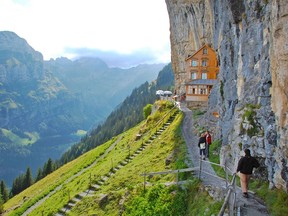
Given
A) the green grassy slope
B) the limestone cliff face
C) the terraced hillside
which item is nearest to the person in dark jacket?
the limestone cliff face

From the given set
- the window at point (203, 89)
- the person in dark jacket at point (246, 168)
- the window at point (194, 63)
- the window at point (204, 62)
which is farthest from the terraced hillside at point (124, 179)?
the window at point (194, 63)

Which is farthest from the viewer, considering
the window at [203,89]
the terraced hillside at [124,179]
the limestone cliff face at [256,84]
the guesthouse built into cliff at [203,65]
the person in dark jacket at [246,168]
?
the guesthouse built into cliff at [203,65]

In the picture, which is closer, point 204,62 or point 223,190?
point 223,190

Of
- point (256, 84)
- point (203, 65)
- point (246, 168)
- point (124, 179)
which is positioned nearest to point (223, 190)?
point (246, 168)

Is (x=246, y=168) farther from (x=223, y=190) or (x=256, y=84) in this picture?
(x=256, y=84)

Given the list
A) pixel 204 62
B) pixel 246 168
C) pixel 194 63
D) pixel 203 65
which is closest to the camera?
pixel 246 168

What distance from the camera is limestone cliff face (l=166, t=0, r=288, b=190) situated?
18.2 metres

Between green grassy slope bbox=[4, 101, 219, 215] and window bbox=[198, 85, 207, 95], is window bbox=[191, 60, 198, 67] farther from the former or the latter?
green grassy slope bbox=[4, 101, 219, 215]

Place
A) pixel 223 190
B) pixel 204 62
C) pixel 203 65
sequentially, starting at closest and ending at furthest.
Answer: pixel 223 190, pixel 204 62, pixel 203 65

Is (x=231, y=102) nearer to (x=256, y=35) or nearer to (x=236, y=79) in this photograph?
(x=236, y=79)

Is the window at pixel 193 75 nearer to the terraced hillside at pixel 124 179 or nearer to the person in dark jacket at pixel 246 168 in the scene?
the terraced hillside at pixel 124 179

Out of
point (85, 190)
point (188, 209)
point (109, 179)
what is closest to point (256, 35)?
point (188, 209)

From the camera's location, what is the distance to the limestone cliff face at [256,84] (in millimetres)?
18156

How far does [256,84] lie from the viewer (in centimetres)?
2508
